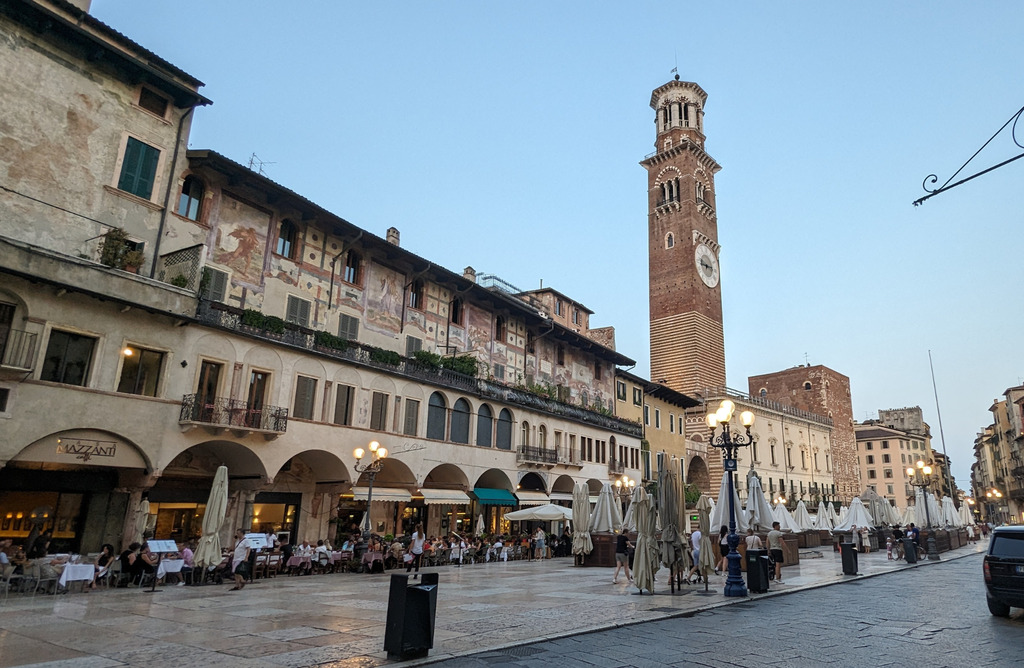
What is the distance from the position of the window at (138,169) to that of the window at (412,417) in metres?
12.4

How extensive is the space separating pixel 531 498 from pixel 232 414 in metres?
17.2

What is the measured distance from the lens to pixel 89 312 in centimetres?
1778

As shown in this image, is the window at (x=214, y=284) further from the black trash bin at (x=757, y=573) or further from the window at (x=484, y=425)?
the black trash bin at (x=757, y=573)

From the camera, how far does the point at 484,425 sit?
31.2 m

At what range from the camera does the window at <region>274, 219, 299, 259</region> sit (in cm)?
2423

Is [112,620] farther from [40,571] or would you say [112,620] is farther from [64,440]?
[64,440]

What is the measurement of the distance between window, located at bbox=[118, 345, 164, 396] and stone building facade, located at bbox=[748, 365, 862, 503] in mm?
72881

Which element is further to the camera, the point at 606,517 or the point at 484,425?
the point at 484,425

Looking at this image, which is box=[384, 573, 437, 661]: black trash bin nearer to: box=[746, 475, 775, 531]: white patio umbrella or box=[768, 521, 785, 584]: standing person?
box=[768, 521, 785, 584]: standing person

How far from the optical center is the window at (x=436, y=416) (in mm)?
27969

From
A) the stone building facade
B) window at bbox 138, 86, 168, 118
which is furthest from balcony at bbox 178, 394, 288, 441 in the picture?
the stone building facade

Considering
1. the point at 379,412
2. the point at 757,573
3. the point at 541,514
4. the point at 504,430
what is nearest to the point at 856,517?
the point at 541,514

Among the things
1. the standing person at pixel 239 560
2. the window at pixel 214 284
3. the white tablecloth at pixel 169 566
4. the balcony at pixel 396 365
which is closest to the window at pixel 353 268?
the balcony at pixel 396 365

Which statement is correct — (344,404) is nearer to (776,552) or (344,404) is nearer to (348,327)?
(348,327)
